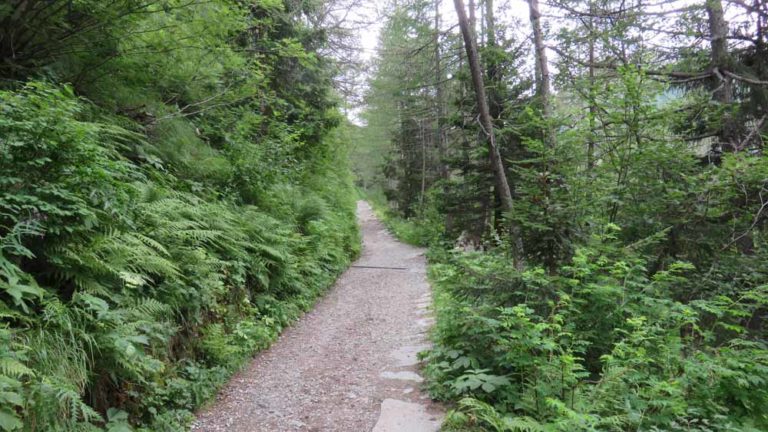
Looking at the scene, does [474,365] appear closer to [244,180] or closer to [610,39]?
[244,180]

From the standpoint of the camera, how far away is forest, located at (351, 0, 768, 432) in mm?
3373

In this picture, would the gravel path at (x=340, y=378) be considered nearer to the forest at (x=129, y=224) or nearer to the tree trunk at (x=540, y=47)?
the forest at (x=129, y=224)

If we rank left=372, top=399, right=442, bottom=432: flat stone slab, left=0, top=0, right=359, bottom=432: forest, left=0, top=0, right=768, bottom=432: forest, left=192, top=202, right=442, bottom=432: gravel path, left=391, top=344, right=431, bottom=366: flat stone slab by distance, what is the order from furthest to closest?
left=391, top=344, right=431, bottom=366: flat stone slab, left=192, top=202, right=442, bottom=432: gravel path, left=372, top=399, right=442, bottom=432: flat stone slab, left=0, top=0, right=768, bottom=432: forest, left=0, top=0, right=359, bottom=432: forest

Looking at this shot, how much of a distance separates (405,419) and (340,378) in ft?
4.25

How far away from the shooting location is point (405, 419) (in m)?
4.07

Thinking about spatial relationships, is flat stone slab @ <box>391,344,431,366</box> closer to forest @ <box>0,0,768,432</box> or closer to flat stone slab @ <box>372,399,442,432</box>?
forest @ <box>0,0,768,432</box>

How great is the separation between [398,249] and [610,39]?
1089 centimetres

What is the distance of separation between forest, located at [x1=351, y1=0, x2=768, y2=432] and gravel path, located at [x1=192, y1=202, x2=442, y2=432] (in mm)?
516

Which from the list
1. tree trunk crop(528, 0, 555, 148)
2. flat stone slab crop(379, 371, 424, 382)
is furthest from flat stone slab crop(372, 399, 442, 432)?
tree trunk crop(528, 0, 555, 148)

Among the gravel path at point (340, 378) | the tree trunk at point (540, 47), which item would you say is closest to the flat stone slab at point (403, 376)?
the gravel path at point (340, 378)

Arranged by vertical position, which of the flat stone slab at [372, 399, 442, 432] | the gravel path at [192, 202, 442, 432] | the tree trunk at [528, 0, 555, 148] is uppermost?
the tree trunk at [528, 0, 555, 148]

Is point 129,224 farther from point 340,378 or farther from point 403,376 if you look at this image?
Answer: point 403,376

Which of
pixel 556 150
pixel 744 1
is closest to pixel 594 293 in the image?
pixel 556 150

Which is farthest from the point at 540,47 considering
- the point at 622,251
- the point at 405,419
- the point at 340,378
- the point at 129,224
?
the point at 129,224
